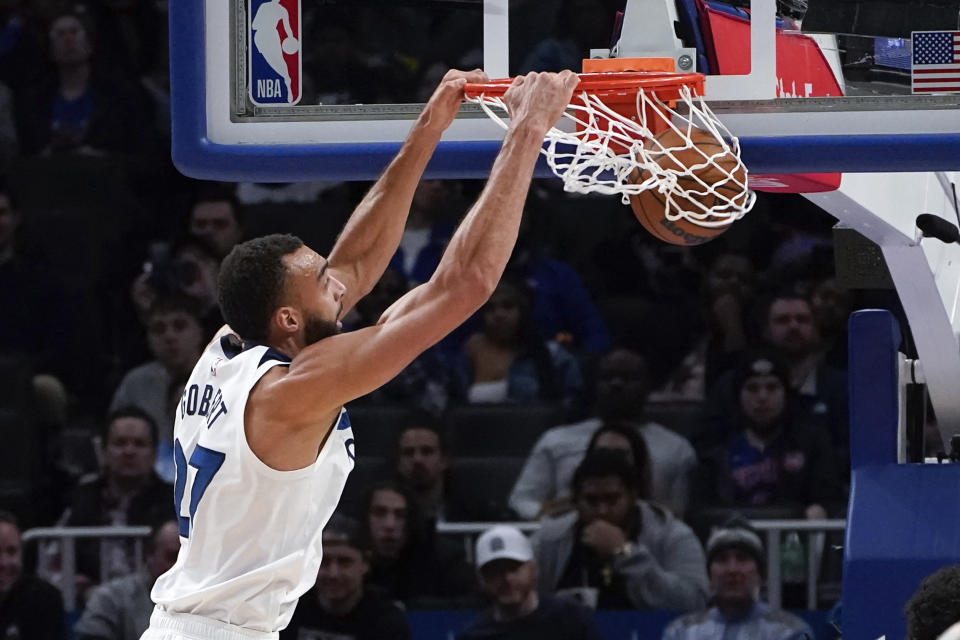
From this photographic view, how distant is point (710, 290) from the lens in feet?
25.5

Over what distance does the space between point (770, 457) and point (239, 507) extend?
4.05m

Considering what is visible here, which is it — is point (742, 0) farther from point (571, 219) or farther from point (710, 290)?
point (571, 219)

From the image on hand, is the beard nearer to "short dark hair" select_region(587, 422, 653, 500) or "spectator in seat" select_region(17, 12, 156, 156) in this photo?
"short dark hair" select_region(587, 422, 653, 500)

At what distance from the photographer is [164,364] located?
25.4ft

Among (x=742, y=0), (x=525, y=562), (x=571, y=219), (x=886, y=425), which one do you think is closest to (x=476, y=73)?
(x=742, y=0)

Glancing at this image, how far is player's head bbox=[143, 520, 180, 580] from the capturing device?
21.6ft

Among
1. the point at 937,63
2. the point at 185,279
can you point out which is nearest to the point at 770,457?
the point at 185,279

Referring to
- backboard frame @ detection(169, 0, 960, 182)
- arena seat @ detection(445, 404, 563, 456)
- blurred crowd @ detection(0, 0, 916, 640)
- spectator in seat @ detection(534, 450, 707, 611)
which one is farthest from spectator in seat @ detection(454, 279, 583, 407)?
backboard frame @ detection(169, 0, 960, 182)

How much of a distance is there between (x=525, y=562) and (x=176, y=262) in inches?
109

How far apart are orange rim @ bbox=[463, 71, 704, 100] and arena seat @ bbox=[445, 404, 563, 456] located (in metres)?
3.95

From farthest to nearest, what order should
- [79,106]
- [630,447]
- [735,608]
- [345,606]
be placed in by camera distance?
[79,106], [630,447], [345,606], [735,608]

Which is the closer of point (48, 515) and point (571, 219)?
point (48, 515)

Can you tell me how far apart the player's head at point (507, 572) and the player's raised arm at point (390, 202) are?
8.79 ft

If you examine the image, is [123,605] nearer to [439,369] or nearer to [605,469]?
[439,369]
